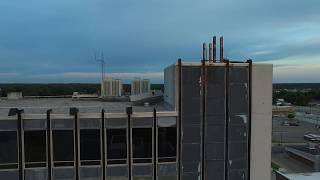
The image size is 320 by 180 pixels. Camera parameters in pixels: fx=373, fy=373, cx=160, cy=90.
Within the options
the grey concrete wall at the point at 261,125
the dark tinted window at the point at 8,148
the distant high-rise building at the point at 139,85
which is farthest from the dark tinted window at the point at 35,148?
the distant high-rise building at the point at 139,85

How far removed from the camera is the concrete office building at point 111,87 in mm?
32906

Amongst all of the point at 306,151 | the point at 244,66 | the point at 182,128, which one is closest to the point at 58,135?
the point at 182,128

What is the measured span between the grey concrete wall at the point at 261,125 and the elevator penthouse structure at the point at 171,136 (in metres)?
0.05

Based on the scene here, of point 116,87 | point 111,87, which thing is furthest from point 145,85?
point 111,87

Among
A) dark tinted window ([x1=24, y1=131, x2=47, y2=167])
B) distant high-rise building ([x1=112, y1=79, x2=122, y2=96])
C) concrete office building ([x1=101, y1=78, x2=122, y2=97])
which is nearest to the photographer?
dark tinted window ([x1=24, y1=131, x2=47, y2=167])

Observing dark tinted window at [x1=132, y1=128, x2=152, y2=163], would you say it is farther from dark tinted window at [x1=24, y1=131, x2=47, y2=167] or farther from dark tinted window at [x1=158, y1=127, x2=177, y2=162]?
dark tinted window at [x1=24, y1=131, x2=47, y2=167]

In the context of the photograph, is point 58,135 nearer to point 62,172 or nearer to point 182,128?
point 62,172

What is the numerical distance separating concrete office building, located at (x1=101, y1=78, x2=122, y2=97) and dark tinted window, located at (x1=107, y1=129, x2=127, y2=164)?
48.7 feet

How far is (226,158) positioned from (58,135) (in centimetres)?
842

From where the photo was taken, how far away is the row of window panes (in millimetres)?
17453

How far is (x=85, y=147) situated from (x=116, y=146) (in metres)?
1.47

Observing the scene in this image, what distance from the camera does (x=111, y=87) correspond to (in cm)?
3328

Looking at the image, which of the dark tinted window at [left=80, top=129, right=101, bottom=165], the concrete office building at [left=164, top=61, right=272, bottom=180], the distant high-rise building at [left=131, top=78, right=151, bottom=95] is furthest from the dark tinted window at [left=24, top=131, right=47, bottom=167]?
the distant high-rise building at [left=131, top=78, right=151, bottom=95]

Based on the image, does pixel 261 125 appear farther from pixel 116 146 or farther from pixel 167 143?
pixel 116 146
